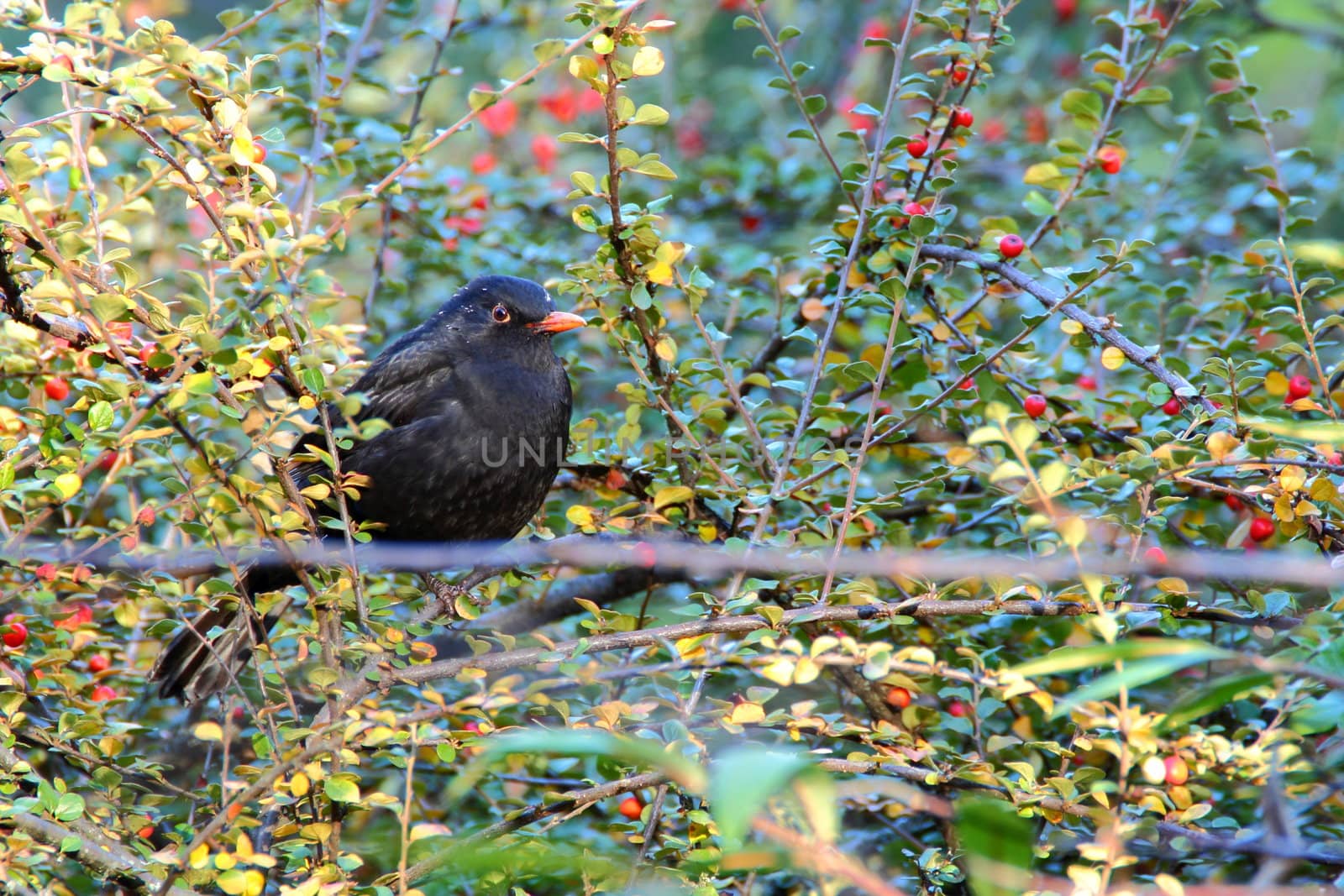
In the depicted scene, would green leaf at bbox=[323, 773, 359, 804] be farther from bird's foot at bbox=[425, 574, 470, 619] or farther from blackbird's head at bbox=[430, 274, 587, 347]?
blackbird's head at bbox=[430, 274, 587, 347]

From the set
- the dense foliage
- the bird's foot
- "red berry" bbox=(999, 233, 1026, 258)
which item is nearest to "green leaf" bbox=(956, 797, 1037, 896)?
the dense foliage

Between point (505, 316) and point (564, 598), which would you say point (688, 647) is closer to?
point (564, 598)

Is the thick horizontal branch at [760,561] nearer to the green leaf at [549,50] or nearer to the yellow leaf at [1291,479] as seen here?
the yellow leaf at [1291,479]

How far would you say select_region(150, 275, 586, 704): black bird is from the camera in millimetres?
3801

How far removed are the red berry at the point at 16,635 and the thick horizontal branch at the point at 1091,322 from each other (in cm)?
255

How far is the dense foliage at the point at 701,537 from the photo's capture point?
2.26 metres

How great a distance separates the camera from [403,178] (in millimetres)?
4418

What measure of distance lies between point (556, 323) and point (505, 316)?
8.2 inches

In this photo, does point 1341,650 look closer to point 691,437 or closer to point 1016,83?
point 691,437

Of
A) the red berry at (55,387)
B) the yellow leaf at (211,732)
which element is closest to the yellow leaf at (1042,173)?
the yellow leaf at (211,732)

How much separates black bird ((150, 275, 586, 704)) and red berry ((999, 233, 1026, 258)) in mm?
1308

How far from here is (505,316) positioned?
4.20 m

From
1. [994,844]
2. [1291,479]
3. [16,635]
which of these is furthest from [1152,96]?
[16,635]

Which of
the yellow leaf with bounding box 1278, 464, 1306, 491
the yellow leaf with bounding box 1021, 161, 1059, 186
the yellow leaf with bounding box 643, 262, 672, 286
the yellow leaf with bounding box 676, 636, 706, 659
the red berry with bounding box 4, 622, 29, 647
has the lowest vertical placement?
the red berry with bounding box 4, 622, 29, 647
